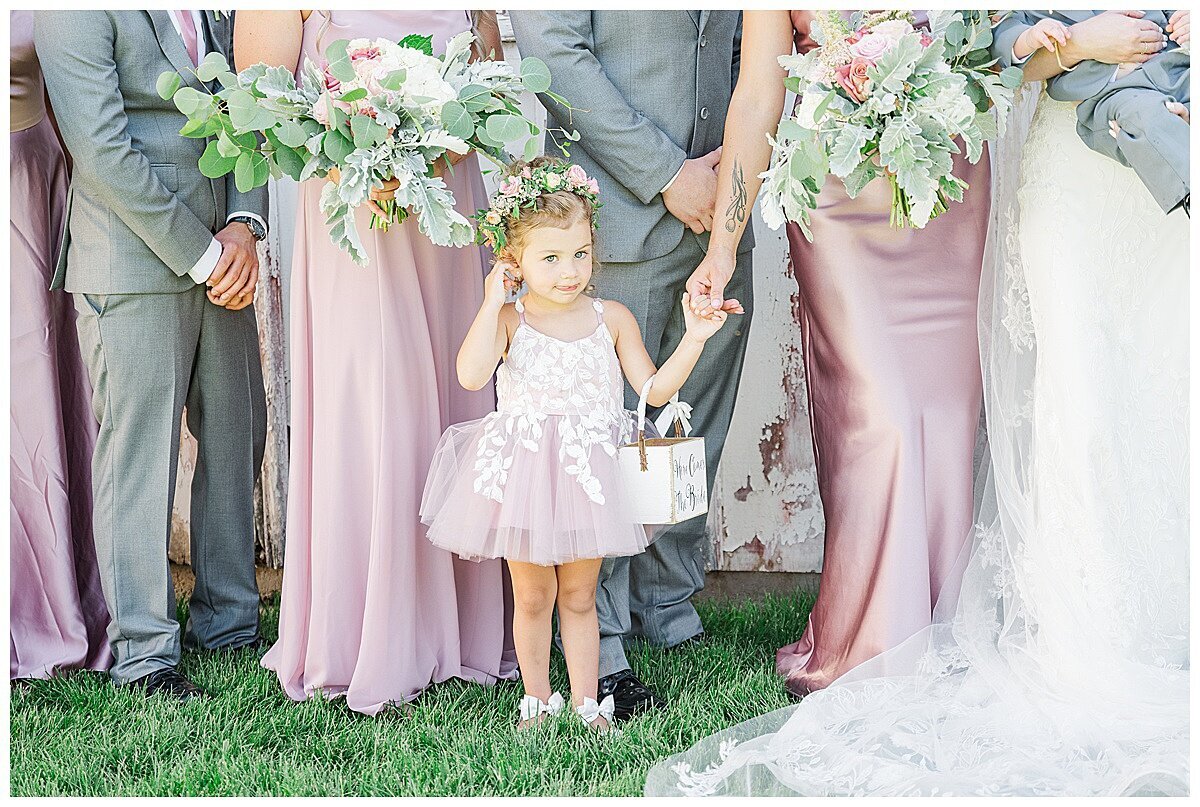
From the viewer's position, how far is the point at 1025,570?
328 centimetres

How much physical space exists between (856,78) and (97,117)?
6.90 feet

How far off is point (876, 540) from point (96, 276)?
2432mm

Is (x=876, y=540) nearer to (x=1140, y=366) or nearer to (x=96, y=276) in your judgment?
(x=1140, y=366)

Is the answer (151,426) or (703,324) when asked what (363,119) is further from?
(151,426)

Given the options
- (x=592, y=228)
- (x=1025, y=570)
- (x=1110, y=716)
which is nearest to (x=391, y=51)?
(x=592, y=228)

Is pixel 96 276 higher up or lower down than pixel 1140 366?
higher up

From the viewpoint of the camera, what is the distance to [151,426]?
381 centimetres

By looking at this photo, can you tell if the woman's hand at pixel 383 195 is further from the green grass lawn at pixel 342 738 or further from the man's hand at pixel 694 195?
the green grass lawn at pixel 342 738

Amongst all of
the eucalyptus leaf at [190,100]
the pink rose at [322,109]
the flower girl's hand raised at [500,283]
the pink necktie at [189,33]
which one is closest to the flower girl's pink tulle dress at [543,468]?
the flower girl's hand raised at [500,283]

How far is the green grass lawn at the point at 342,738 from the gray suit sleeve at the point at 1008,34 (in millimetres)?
1849

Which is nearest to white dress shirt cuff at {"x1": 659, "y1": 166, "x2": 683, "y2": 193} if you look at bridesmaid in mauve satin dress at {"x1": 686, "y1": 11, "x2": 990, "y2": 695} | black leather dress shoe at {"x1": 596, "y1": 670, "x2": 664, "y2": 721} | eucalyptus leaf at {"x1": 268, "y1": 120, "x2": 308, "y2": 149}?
bridesmaid in mauve satin dress at {"x1": 686, "y1": 11, "x2": 990, "y2": 695}

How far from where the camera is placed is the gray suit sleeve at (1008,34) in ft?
10.2

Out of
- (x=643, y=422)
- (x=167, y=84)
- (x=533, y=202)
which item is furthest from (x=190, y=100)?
(x=643, y=422)

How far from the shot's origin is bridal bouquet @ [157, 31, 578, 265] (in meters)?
3.15
